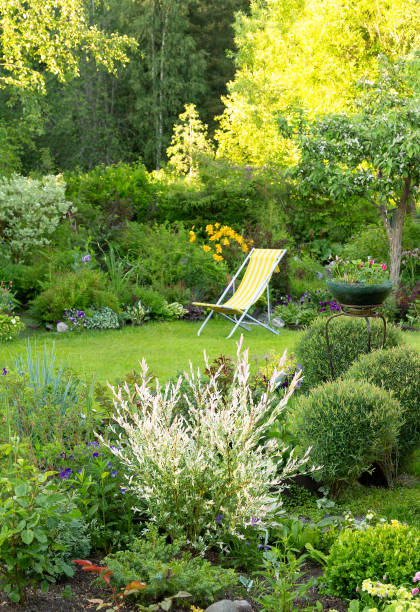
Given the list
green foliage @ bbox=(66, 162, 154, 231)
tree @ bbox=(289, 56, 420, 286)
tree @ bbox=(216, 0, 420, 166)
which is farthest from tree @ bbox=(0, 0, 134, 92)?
tree @ bbox=(289, 56, 420, 286)

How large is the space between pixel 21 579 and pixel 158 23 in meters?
24.7

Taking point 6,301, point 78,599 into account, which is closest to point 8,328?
point 6,301

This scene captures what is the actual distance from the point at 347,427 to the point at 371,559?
114cm

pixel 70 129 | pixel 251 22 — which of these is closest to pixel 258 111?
pixel 251 22

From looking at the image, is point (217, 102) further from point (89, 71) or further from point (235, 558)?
point (235, 558)

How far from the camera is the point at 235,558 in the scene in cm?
285

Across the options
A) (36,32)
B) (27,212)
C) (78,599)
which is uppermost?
(36,32)

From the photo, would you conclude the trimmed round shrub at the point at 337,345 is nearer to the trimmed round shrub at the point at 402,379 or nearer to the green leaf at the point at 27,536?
the trimmed round shrub at the point at 402,379

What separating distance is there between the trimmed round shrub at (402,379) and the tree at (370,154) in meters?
5.59

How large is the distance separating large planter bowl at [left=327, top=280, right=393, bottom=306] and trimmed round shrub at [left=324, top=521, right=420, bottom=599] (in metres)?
1.90

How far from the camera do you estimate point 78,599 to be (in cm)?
235

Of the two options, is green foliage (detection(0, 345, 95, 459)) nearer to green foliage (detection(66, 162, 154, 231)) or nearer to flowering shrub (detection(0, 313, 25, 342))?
flowering shrub (detection(0, 313, 25, 342))

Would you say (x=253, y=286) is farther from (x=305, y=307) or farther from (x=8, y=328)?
(x=8, y=328)

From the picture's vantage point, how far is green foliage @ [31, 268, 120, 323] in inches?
321
